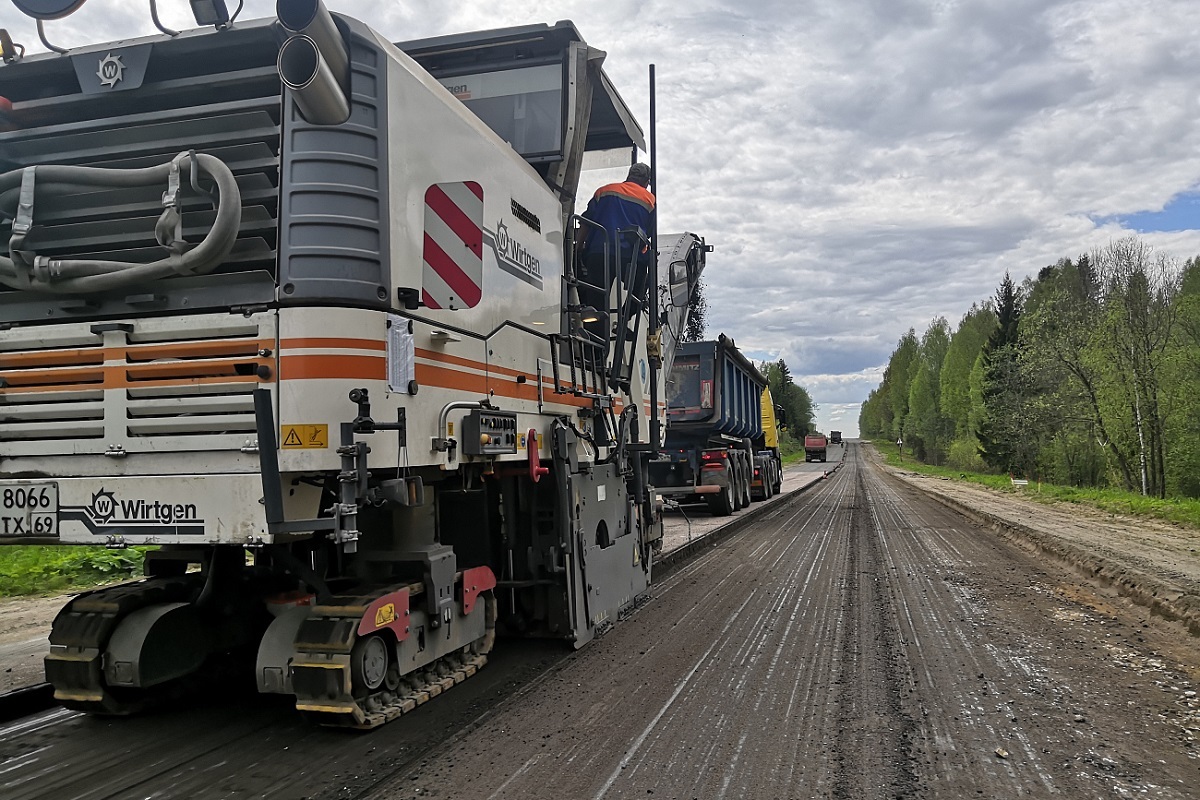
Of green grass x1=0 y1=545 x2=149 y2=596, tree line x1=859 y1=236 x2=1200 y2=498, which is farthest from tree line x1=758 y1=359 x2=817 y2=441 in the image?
green grass x1=0 y1=545 x2=149 y2=596

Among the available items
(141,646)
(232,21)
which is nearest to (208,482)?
(141,646)

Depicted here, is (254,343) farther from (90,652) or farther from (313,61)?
(90,652)

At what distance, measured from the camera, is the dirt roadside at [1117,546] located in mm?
7609

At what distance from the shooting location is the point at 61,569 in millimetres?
8578

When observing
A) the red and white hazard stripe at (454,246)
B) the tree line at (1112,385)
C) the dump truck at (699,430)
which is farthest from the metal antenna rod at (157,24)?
the tree line at (1112,385)

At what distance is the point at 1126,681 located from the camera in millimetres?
5066

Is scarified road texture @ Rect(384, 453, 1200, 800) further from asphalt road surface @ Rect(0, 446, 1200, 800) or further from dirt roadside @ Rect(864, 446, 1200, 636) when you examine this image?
dirt roadside @ Rect(864, 446, 1200, 636)

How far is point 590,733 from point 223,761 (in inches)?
70.2

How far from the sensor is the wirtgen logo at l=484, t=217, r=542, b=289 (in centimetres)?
471

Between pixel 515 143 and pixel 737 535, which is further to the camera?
pixel 737 535

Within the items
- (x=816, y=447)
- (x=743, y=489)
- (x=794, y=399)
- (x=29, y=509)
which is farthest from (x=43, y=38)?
(x=794, y=399)

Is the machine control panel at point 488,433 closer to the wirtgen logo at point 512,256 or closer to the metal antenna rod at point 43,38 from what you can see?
the wirtgen logo at point 512,256

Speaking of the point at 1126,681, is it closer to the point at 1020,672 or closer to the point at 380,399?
the point at 1020,672

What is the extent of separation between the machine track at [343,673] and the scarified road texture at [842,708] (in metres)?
0.44
